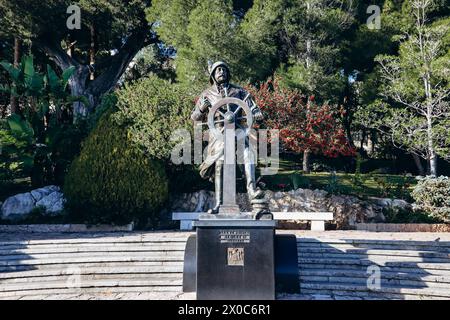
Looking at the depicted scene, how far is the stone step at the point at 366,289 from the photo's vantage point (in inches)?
280

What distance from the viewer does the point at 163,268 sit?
8133mm

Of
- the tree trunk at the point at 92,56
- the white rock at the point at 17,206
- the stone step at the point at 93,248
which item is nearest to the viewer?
the stone step at the point at 93,248

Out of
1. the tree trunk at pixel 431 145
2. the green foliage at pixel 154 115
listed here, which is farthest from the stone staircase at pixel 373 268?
the tree trunk at pixel 431 145

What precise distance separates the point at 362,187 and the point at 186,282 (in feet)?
31.2

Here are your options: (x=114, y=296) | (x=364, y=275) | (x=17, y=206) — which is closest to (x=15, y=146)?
(x=17, y=206)

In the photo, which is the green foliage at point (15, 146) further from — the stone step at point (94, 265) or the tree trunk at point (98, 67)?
the tree trunk at point (98, 67)

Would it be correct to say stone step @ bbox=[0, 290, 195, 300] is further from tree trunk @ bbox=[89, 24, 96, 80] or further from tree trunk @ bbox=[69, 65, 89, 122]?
tree trunk @ bbox=[89, 24, 96, 80]

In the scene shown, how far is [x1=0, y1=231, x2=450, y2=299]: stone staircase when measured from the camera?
24.0ft

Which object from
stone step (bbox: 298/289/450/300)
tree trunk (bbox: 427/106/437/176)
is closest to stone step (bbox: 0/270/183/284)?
stone step (bbox: 298/289/450/300)

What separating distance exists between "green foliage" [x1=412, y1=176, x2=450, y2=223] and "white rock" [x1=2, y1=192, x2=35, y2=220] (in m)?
12.5

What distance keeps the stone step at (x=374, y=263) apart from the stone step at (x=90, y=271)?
2.74 meters

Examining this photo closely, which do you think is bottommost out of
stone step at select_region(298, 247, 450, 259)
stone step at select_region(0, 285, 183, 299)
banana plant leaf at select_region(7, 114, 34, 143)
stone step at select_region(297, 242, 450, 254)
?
stone step at select_region(0, 285, 183, 299)

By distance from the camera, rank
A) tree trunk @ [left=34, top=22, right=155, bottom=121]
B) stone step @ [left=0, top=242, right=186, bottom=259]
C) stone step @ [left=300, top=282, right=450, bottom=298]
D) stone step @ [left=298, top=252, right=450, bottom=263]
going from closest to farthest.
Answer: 1. stone step @ [left=300, top=282, right=450, bottom=298]
2. stone step @ [left=298, top=252, right=450, bottom=263]
3. stone step @ [left=0, top=242, right=186, bottom=259]
4. tree trunk @ [left=34, top=22, right=155, bottom=121]
